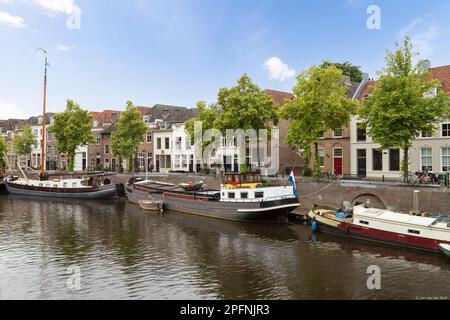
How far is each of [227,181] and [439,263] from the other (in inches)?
696

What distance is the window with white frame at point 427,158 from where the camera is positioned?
127 ft

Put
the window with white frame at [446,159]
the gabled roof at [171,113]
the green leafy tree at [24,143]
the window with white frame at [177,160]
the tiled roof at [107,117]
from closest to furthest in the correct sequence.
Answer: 1. the window with white frame at [446,159]
2. the window with white frame at [177,160]
3. the gabled roof at [171,113]
4. the tiled roof at [107,117]
5. the green leafy tree at [24,143]

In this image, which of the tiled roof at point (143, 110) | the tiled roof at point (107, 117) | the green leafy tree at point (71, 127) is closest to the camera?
the green leafy tree at point (71, 127)

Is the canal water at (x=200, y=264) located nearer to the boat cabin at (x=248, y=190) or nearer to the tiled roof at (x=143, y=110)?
the boat cabin at (x=248, y=190)

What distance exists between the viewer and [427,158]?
3894 cm

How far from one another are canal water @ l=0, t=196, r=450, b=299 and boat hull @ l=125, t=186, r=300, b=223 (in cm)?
132

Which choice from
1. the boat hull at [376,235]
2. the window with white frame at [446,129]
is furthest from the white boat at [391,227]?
the window with white frame at [446,129]

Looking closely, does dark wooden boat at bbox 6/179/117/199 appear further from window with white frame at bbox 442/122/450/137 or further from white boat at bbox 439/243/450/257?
white boat at bbox 439/243/450/257

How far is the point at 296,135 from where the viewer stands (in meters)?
37.2

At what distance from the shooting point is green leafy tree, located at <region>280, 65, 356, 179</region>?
36.3m

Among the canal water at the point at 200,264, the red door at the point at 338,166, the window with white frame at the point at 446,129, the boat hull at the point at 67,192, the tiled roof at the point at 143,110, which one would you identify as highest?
the tiled roof at the point at 143,110

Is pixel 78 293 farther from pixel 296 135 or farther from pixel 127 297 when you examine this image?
pixel 296 135

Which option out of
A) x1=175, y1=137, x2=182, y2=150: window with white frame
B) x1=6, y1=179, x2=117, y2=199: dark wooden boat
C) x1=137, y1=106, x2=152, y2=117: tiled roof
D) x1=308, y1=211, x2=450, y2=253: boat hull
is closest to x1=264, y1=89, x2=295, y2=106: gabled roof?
x1=175, y1=137, x2=182, y2=150: window with white frame

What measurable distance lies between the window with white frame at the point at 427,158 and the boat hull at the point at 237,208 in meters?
16.6
